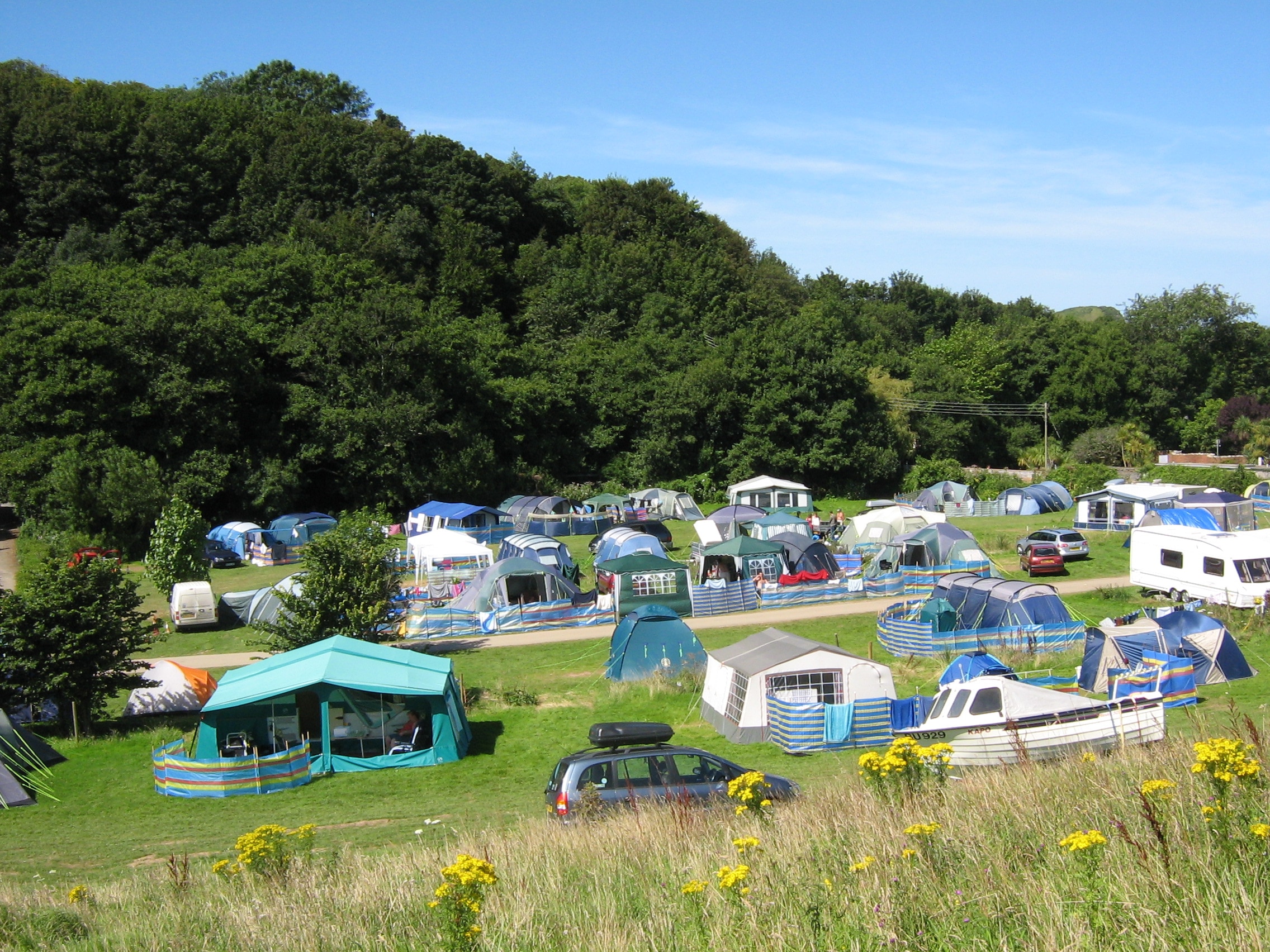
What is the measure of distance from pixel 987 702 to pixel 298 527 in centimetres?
3260

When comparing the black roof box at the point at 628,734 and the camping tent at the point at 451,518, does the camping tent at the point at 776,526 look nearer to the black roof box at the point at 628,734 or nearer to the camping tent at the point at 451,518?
the camping tent at the point at 451,518

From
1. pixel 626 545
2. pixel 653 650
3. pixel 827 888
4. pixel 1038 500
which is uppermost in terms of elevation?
pixel 827 888

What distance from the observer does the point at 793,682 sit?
51.7 feet

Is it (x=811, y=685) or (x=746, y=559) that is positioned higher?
(x=746, y=559)

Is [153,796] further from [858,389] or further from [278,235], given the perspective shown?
[278,235]

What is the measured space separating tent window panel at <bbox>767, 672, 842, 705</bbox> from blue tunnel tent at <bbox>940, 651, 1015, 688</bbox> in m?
1.66

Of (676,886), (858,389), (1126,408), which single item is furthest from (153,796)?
(1126,408)

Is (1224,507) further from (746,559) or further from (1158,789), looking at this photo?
(1158,789)

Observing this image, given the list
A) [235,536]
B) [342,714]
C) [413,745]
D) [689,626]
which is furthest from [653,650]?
[235,536]

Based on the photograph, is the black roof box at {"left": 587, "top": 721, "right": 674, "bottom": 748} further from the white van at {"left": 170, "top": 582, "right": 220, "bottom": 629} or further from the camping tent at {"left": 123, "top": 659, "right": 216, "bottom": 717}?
the white van at {"left": 170, "top": 582, "right": 220, "bottom": 629}

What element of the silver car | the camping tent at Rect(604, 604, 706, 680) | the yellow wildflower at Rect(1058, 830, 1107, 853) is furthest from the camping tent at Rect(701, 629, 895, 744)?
the silver car

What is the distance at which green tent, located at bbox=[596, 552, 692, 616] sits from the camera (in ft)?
84.7

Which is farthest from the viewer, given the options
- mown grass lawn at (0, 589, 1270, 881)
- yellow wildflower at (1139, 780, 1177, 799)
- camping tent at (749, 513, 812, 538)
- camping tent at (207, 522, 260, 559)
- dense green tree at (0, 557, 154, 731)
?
camping tent at (207, 522, 260, 559)

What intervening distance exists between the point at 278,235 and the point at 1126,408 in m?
59.0
